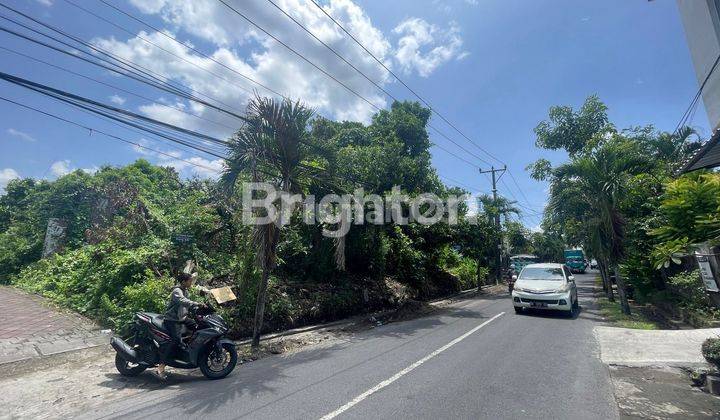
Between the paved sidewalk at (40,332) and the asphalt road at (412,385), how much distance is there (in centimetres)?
334

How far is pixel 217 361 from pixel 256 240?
273cm

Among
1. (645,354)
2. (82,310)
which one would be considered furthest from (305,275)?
(645,354)

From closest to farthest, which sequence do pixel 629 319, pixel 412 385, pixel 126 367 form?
pixel 412 385 → pixel 126 367 → pixel 629 319

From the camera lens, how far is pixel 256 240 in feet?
26.5

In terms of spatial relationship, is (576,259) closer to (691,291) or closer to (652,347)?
(691,291)

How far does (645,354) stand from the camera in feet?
22.1

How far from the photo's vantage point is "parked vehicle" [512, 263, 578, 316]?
10.9 m

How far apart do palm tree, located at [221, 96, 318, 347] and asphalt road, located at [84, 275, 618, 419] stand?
2081mm

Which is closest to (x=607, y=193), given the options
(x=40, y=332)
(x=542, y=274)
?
(x=542, y=274)

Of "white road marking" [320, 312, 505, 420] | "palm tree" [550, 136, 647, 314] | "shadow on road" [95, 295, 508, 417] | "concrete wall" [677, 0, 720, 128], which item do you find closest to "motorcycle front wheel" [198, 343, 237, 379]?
"shadow on road" [95, 295, 508, 417]

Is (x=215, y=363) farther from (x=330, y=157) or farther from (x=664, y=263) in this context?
(x=664, y=263)

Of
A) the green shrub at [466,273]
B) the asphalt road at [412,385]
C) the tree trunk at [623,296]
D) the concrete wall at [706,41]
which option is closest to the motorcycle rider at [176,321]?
the asphalt road at [412,385]

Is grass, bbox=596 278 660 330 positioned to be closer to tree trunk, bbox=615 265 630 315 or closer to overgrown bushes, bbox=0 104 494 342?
tree trunk, bbox=615 265 630 315

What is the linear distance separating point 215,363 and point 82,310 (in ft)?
19.0
